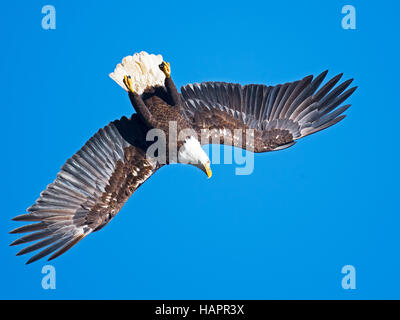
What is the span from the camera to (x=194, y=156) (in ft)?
28.3

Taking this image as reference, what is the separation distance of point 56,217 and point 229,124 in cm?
263

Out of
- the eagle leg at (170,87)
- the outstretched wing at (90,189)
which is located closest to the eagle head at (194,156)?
the outstretched wing at (90,189)

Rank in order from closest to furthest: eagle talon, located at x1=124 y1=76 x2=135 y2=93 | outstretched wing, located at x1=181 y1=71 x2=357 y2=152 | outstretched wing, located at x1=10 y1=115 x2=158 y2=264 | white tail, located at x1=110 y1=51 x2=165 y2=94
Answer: outstretched wing, located at x1=10 y1=115 x2=158 y2=264
eagle talon, located at x1=124 y1=76 x2=135 y2=93
white tail, located at x1=110 y1=51 x2=165 y2=94
outstretched wing, located at x1=181 y1=71 x2=357 y2=152

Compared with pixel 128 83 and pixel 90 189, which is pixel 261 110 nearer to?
pixel 128 83

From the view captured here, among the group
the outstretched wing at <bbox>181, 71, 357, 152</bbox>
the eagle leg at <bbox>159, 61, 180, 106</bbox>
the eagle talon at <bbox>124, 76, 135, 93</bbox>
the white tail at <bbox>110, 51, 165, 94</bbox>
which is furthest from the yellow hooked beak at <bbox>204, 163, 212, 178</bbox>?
the eagle talon at <bbox>124, 76, 135, 93</bbox>

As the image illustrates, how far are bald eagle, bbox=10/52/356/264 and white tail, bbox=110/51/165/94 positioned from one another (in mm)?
13

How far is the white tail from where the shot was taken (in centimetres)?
875

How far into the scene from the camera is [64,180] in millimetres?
8156

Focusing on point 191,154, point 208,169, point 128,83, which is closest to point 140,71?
point 128,83

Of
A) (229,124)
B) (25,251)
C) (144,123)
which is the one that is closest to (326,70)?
(229,124)

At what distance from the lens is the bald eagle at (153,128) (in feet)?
26.2

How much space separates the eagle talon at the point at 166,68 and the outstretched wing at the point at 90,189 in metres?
0.68

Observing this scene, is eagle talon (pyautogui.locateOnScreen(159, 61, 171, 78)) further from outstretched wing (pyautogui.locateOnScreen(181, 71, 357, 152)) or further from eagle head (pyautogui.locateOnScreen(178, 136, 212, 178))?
eagle head (pyautogui.locateOnScreen(178, 136, 212, 178))

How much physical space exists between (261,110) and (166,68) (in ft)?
4.73
